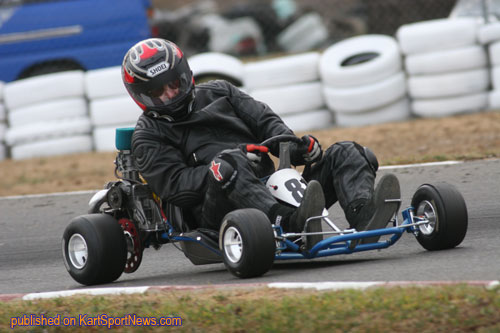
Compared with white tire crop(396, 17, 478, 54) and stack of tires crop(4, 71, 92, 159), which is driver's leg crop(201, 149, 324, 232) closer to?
white tire crop(396, 17, 478, 54)

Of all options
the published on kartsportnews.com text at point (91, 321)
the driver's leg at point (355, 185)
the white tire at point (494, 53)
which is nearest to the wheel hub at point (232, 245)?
the driver's leg at point (355, 185)

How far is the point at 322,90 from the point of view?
392 inches

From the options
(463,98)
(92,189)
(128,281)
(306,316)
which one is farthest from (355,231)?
(463,98)

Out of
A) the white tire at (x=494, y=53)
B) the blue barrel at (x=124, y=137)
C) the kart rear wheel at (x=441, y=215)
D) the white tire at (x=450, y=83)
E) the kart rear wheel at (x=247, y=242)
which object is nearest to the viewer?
the kart rear wheel at (x=247, y=242)

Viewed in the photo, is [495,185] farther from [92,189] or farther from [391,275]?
[92,189]

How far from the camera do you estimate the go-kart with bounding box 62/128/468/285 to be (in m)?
4.28

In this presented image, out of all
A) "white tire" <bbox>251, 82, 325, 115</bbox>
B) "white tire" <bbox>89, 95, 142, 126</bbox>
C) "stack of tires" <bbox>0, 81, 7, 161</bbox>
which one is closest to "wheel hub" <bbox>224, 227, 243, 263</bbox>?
"white tire" <bbox>251, 82, 325, 115</bbox>

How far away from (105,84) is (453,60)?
3.90 meters

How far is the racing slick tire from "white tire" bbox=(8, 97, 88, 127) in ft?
18.5

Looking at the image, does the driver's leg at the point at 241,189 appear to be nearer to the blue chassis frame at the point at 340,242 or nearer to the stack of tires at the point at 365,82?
the blue chassis frame at the point at 340,242

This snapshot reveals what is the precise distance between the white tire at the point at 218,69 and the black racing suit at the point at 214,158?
496 centimetres

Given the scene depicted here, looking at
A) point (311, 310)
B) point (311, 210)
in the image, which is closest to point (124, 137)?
point (311, 210)

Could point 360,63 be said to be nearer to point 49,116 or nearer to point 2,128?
point 49,116

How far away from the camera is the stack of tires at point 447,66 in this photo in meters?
9.51
